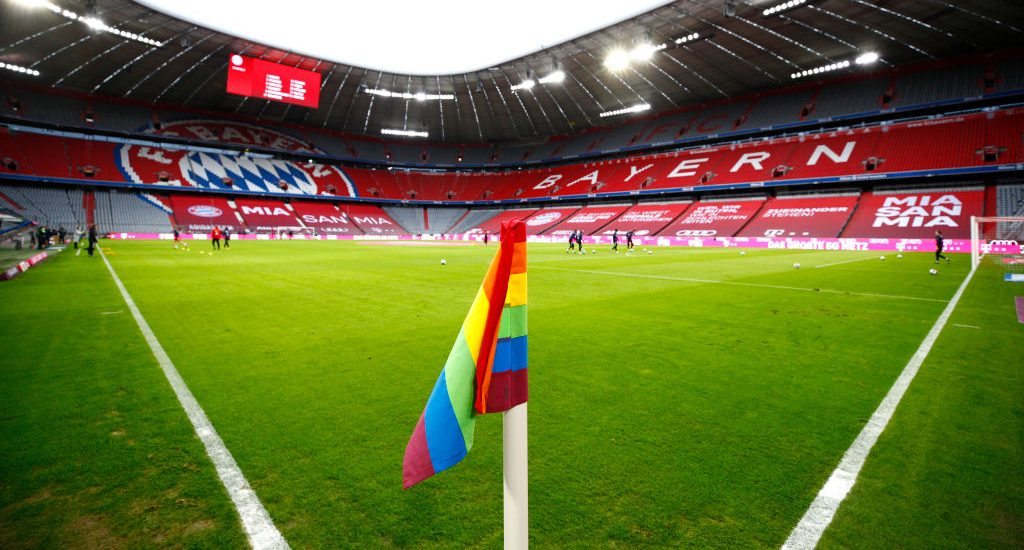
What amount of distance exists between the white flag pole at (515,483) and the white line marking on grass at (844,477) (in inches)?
54.7

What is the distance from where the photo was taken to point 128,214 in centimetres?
4634

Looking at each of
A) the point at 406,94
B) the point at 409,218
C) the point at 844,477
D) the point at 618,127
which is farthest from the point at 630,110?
the point at 844,477

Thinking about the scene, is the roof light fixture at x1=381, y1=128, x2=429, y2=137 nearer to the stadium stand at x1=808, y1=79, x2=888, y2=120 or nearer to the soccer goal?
the stadium stand at x1=808, y1=79, x2=888, y2=120

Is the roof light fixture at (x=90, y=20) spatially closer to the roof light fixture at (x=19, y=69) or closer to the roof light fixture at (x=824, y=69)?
the roof light fixture at (x=19, y=69)

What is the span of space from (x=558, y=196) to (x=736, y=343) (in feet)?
186

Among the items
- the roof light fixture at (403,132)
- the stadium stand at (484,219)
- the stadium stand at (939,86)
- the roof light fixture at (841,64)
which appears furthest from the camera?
the roof light fixture at (403,132)

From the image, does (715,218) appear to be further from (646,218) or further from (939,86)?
(939,86)

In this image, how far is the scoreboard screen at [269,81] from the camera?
36.8 m

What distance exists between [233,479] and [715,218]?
47.1 meters

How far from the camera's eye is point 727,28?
117 feet

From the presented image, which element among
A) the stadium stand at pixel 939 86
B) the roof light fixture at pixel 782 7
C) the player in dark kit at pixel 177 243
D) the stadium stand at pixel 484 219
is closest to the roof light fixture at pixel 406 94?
the stadium stand at pixel 484 219

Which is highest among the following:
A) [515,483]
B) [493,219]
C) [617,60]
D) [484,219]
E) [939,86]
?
[617,60]

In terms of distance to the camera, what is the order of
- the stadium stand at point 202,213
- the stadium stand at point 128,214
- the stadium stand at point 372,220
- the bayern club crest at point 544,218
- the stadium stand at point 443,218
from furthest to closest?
the stadium stand at point 443,218 < the stadium stand at point 372,220 < the bayern club crest at point 544,218 < the stadium stand at point 202,213 < the stadium stand at point 128,214

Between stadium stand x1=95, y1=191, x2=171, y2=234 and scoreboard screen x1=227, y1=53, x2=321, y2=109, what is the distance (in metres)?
18.3
